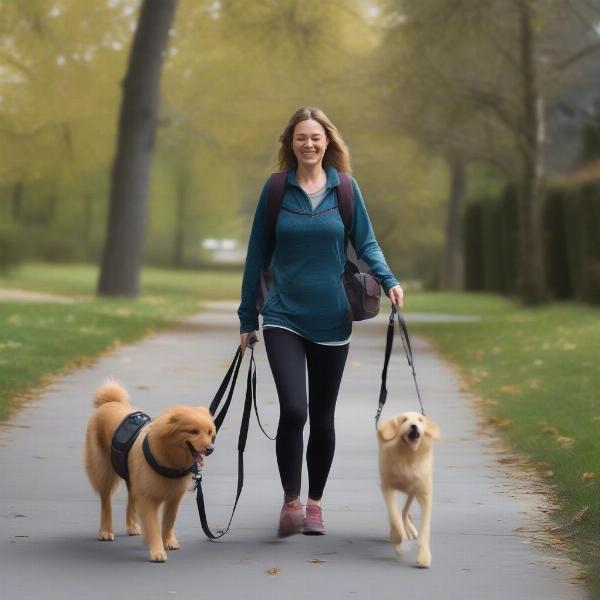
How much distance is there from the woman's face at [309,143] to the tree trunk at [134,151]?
77.8 ft

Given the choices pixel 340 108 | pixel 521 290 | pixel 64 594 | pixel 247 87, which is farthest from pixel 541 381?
pixel 247 87

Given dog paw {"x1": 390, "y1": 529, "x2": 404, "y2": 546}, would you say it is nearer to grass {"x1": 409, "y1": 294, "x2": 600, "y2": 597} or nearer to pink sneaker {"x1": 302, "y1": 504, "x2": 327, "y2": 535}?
pink sneaker {"x1": 302, "y1": 504, "x2": 327, "y2": 535}

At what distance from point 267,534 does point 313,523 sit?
0.82 ft

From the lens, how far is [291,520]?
23.2ft

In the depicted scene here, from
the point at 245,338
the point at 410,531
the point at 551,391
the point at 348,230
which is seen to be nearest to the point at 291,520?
the point at 410,531

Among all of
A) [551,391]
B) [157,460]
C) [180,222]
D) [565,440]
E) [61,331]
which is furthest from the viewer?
[180,222]

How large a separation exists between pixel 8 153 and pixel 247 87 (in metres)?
6.74

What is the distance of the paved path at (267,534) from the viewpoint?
6031 mm

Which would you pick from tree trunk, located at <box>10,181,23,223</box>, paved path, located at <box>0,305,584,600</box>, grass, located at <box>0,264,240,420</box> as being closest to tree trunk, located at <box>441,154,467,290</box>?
grass, located at <box>0,264,240,420</box>

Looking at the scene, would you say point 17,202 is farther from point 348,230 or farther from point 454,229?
point 348,230

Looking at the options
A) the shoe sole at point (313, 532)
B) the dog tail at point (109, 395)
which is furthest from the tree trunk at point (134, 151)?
the shoe sole at point (313, 532)

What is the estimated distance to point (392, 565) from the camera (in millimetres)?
6492

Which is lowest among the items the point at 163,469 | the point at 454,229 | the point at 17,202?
the point at 163,469

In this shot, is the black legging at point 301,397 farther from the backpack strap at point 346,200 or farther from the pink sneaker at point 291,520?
the backpack strap at point 346,200
